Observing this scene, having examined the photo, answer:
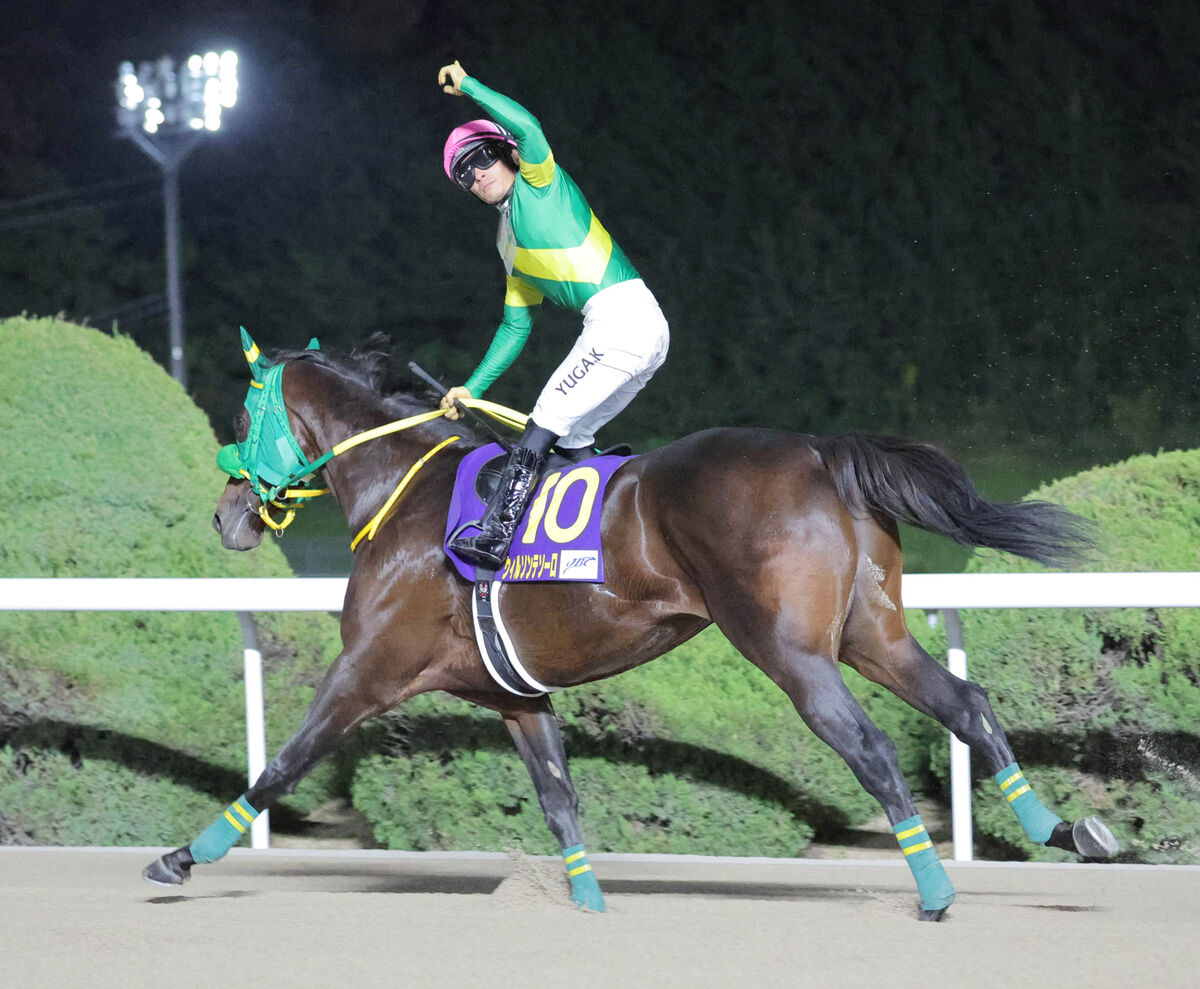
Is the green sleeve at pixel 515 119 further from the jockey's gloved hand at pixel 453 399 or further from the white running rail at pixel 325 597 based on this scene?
the white running rail at pixel 325 597

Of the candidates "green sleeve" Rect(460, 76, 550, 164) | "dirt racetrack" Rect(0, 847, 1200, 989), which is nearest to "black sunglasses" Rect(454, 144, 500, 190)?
"green sleeve" Rect(460, 76, 550, 164)

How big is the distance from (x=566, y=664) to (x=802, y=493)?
2.30 ft

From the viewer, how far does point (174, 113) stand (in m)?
10.7

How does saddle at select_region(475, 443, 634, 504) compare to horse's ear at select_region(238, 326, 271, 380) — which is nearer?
saddle at select_region(475, 443, 634, 504)

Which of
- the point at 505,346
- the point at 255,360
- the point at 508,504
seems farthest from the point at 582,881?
the point at 255,360

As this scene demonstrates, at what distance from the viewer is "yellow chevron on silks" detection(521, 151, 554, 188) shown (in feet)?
10.4

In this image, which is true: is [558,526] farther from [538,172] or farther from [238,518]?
[238,518]

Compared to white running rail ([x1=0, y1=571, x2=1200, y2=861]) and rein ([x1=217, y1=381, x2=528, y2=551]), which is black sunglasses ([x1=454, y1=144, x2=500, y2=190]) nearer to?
rein ([x1=217, y1=381, x2=528, y2=551])

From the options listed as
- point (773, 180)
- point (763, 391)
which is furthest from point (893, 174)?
point (763, 391)

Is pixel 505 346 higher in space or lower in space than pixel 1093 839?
higher

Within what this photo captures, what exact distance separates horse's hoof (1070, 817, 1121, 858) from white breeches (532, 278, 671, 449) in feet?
4.57

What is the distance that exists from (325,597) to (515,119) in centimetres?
150

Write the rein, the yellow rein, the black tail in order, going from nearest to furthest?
the black tail < the yellow rein < the rein

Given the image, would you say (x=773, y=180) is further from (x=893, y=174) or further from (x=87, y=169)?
(x=87, y=169)
